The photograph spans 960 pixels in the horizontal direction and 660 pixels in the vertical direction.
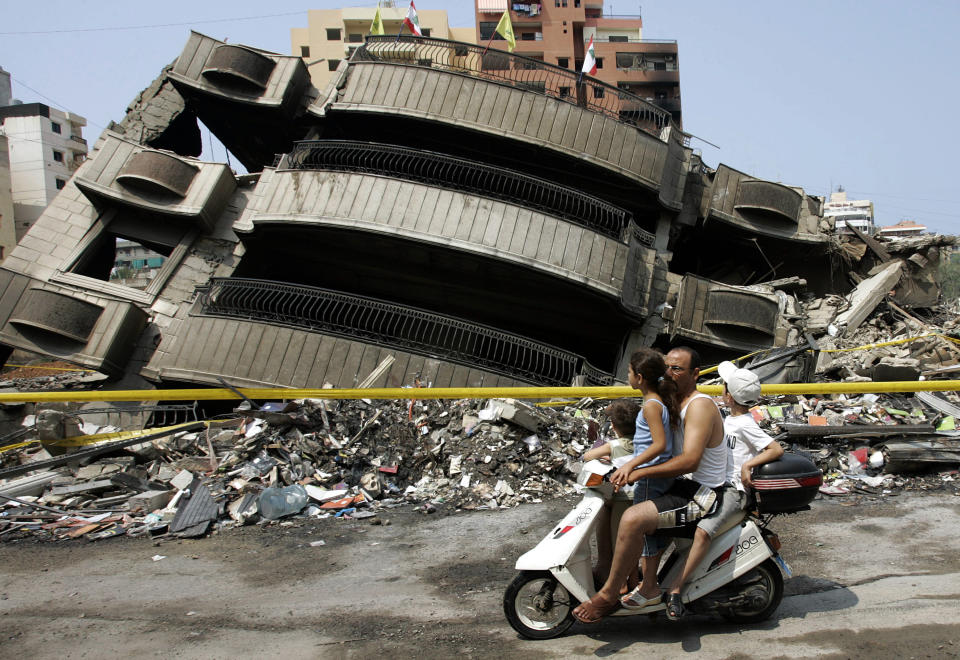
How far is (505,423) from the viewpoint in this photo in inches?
327

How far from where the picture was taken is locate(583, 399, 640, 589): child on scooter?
4059 mm

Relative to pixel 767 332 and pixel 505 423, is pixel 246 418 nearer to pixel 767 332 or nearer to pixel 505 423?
pixel 505 423

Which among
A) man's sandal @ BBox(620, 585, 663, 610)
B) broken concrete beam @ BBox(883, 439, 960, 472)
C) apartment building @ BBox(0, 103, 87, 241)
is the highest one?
apartment building @ BBox(0, 103, 87, 241)

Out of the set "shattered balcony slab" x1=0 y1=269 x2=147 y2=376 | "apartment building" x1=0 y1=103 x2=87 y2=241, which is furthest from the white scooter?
"apartment building" x1=0 y1=103 x2=87 y2=241

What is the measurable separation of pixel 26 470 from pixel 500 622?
5703mm

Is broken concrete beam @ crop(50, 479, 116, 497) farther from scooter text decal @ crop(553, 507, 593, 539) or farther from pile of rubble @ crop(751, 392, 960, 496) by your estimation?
pile of rubble @ crop(751, 392, 960, 496)

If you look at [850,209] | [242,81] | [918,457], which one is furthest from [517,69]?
[850,209]

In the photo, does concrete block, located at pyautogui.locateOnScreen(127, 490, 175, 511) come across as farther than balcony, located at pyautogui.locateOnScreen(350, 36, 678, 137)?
No

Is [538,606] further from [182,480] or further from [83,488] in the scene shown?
[83,488]

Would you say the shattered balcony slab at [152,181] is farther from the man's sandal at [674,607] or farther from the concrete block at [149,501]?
the man's sandal at [674,607]

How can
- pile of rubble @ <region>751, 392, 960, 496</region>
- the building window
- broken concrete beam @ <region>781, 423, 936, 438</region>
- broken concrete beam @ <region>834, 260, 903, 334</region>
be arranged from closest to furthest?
pile of rubble @ <region>751, 392, 960, 496</region> < broken concrete beam @ <region>781, 423, 936, 438</region> < broken concrete beam @ <region>834, 260, 903, 334</region> < the building window

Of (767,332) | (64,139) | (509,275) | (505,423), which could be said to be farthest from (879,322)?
(64,139)

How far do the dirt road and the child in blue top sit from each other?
33 centimetres

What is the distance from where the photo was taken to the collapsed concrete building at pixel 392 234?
42.5ft
